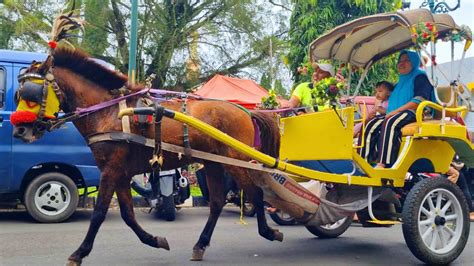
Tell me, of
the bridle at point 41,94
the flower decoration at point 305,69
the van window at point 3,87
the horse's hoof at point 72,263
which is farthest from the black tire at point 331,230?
the van window at point 3,87

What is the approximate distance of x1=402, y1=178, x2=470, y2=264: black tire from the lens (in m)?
5.02

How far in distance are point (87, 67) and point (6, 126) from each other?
2.66m

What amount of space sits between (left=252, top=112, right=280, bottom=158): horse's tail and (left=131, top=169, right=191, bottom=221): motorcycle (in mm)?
2393

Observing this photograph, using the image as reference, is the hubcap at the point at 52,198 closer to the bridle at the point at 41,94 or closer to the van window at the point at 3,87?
the van window at the point at 3,87

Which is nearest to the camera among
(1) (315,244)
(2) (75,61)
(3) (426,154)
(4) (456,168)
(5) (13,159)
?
(2) (75,61)

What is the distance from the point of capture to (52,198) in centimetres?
754

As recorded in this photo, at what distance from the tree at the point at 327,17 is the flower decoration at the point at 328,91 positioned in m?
7.42

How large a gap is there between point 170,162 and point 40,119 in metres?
1.26

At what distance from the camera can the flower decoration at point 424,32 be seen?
17.0 feet

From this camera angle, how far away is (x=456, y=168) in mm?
8391

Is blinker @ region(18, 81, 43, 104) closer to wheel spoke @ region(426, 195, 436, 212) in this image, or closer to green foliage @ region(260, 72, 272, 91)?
wheel spoke @ region(426, 195, 436, 212)

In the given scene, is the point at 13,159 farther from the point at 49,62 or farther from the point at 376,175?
the point at 376,175

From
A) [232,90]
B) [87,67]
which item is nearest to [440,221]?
[87,67]

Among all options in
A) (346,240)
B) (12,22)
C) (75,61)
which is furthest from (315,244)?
(12,22)
